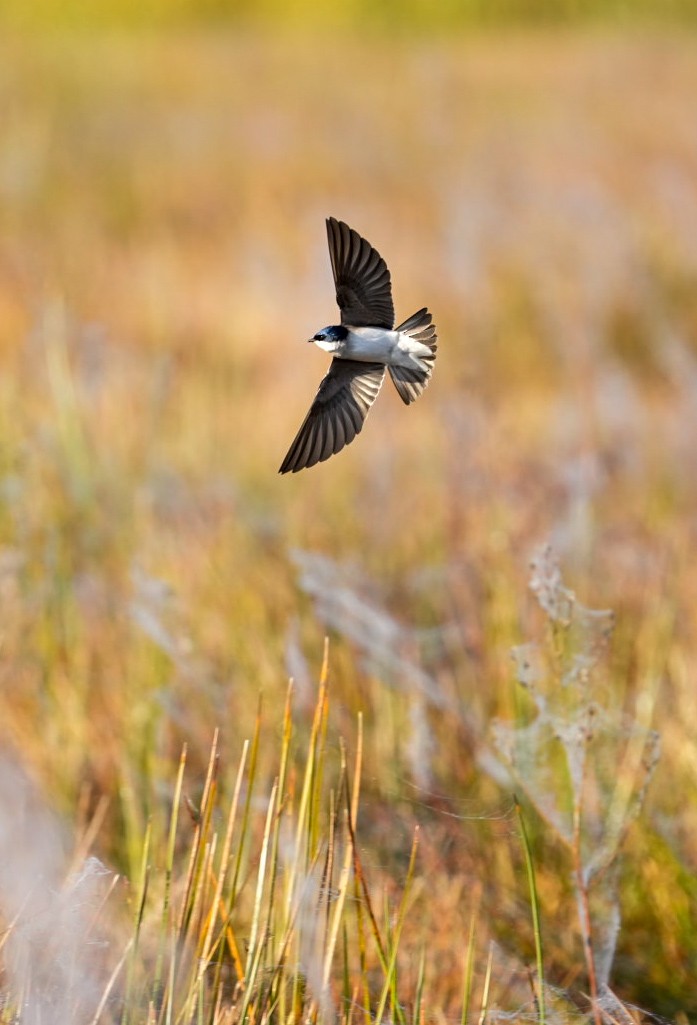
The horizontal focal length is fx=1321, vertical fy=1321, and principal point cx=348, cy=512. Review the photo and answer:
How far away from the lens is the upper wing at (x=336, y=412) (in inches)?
22.1

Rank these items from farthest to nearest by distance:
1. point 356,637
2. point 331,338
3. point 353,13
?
1. point 353,13
2. point 356,637
3. point 331,338

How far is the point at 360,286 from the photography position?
0.63 m

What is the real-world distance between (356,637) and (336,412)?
3.74ft

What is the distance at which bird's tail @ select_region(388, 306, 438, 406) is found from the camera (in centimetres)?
62

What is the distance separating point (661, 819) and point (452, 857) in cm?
25

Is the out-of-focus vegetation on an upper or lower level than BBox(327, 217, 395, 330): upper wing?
upper

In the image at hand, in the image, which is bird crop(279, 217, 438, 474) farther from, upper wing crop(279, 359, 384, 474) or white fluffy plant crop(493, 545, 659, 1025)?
white fluffy plant crop(493, 545, 659, 1025)

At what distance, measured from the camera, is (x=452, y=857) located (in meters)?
1.47

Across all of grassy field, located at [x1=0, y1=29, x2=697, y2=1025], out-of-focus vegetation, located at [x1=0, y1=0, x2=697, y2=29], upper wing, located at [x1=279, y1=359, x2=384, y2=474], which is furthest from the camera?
out-of-focus vegetation, located at [x1=0, y1=0, x2=697, y2=29]

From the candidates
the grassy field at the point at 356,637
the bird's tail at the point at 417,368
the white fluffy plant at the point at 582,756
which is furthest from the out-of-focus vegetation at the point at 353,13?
the bird's tail at the point at 417,368

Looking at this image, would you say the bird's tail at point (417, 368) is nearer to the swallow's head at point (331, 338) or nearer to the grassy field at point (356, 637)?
the swallow's head at point (331, 338)

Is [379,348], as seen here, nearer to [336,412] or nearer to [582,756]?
[336,412]

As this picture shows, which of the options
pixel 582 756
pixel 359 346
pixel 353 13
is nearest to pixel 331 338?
pixel 359 346

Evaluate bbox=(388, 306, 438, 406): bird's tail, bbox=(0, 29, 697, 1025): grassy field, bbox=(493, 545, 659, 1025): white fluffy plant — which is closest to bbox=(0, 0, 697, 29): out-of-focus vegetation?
bbox=(0, 29, 697, 1025): grassy field
